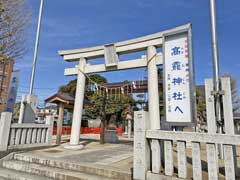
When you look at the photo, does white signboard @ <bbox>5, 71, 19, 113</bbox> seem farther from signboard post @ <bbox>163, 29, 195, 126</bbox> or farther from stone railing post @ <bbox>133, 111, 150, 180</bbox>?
signboard post @ <bbox>163, 29, 195, 126</bbox>

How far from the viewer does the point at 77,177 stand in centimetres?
383

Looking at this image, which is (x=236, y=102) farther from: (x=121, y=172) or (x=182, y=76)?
(x=121, y=172)

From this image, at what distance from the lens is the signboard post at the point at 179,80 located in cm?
416

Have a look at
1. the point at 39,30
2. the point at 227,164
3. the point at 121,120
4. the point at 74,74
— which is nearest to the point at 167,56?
the point at 227,164

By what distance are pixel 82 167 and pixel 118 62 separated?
4059 mm

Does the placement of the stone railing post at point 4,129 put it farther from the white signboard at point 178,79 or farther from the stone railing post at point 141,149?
the white signboard at point 178,79

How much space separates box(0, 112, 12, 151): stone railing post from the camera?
603 cm

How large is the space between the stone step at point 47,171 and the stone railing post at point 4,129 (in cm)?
116

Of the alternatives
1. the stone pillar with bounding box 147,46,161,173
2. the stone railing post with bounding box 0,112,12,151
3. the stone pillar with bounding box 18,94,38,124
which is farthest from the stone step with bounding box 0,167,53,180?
the stone pillar with bounding box 147,46,161,173

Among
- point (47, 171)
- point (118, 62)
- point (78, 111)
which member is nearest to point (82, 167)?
point (47, 171)

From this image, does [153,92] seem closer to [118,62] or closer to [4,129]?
[118,62]

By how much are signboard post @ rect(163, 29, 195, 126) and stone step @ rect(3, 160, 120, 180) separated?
6.90ft

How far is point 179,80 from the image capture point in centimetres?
438

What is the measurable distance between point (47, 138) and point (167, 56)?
594 centimetres
